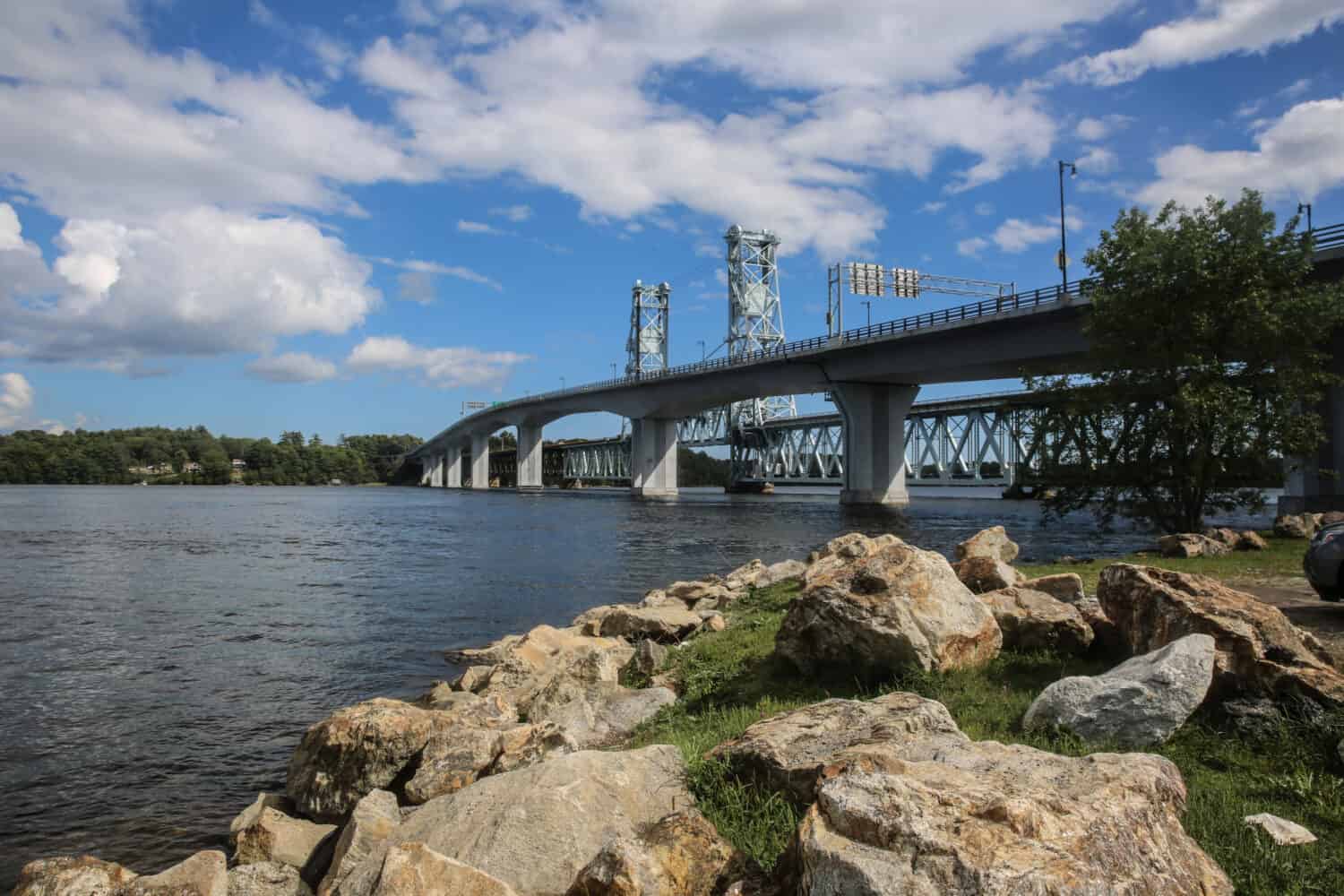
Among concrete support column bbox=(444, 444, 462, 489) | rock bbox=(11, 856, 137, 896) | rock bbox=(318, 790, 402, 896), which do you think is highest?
concrete support column bbox=(444, 444, 462, 489)

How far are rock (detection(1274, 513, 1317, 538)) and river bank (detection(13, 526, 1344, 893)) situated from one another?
15.0 meters

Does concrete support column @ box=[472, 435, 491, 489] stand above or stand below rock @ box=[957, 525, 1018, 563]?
above

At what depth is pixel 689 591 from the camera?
1998 centimetres

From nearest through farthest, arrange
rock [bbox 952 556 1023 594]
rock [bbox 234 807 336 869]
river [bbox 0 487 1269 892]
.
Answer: rock [bbox 234 807 336 869]
river [bbox 0 487 1269 892]
rock [bbox 952 556 1023 594]

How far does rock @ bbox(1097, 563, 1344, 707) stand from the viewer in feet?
22.0

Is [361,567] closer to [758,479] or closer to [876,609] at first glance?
[876,609]

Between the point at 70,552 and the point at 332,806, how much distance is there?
34.2 meters

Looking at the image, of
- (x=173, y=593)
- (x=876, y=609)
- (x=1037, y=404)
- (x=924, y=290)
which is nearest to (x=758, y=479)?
(x=924, y=290)

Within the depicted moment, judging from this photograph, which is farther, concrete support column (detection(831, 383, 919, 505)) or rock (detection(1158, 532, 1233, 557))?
concrete support column (detection(831, 383, 919, 505))

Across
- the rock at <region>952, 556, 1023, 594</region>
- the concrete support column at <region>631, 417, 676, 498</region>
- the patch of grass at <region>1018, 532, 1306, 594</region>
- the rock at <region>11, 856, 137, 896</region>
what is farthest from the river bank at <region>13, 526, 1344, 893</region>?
the concrete support column at <region>631, 417, 676, 498</region>

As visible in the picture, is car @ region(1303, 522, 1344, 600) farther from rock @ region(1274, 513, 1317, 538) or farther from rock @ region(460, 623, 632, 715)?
rock @ region(1274, 513, 1317, 538)

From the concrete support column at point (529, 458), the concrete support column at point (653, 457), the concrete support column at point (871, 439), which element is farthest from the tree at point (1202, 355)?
the concrete support column at point (529, 458)

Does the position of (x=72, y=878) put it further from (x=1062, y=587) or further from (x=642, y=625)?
(x=1062, y=587)

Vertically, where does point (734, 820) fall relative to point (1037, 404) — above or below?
below
